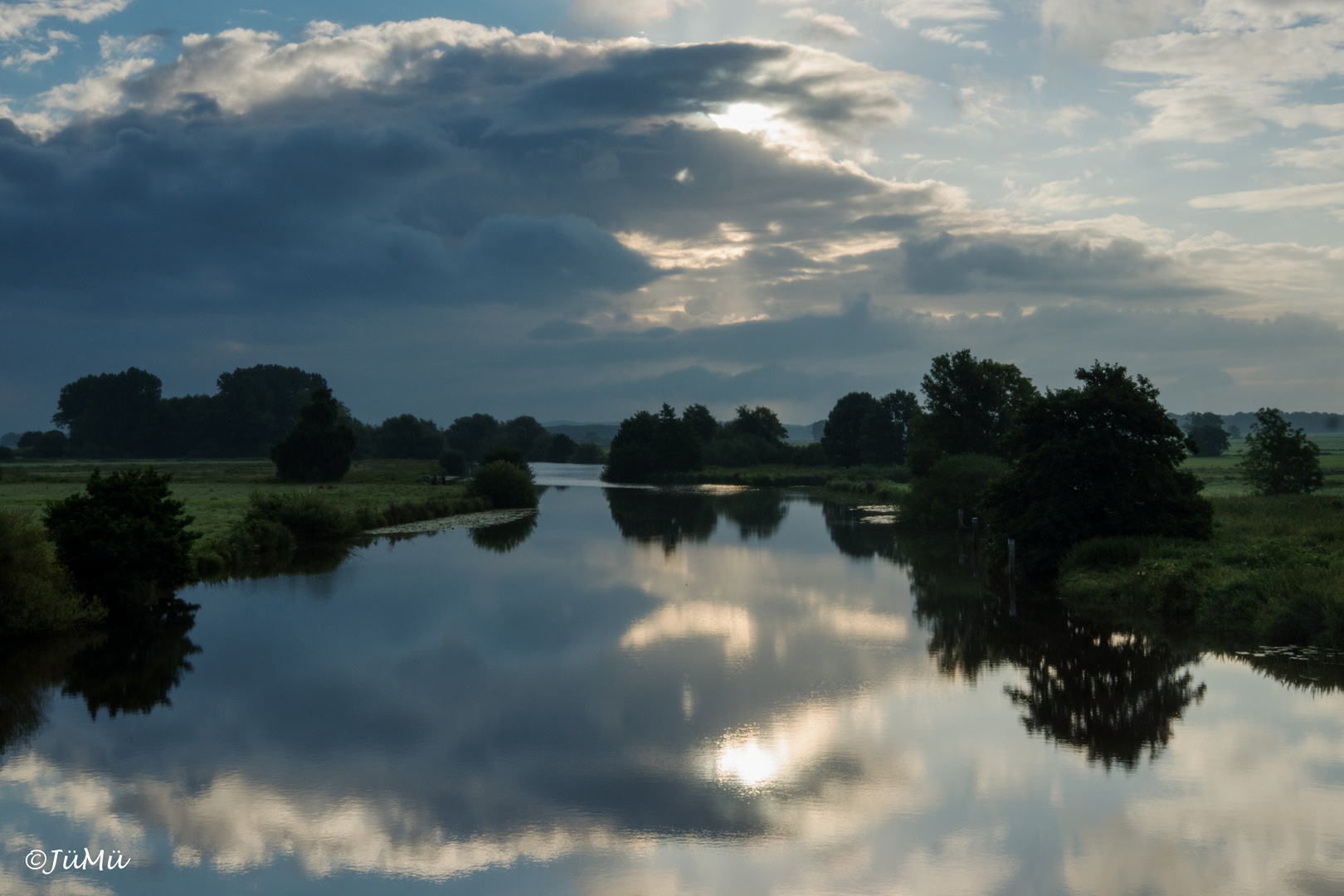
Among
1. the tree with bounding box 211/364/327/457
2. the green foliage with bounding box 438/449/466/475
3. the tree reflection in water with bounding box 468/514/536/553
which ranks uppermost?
the tree with bounding box 211/364/327/457

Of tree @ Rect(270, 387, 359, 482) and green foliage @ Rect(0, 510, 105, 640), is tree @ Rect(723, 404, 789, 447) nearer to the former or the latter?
tree @ Rect(270, 387, 359, 482)

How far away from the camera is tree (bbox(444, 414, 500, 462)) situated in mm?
176125

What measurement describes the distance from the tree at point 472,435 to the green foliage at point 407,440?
21.9 meters

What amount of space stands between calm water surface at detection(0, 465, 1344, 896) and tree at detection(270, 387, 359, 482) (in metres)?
59.2

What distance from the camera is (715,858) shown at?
9125 millimetres

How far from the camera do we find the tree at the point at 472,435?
17612cm

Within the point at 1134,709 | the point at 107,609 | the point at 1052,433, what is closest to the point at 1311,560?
the point at 1052,433

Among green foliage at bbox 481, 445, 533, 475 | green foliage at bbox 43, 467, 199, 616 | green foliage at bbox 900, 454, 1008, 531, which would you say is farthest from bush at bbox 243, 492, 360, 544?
green foliage at bbox 481, 445, 533, 475

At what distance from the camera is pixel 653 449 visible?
106562 millimetres

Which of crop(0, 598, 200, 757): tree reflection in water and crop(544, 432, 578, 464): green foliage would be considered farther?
crop(544, 432, 578, 464): green foliage

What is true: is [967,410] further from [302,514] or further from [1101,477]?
[302,514]

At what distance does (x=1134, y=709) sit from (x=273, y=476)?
82.0 metres

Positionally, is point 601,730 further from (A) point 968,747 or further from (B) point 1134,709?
(B) point 1134,709

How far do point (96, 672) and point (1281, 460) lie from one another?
4951cm
